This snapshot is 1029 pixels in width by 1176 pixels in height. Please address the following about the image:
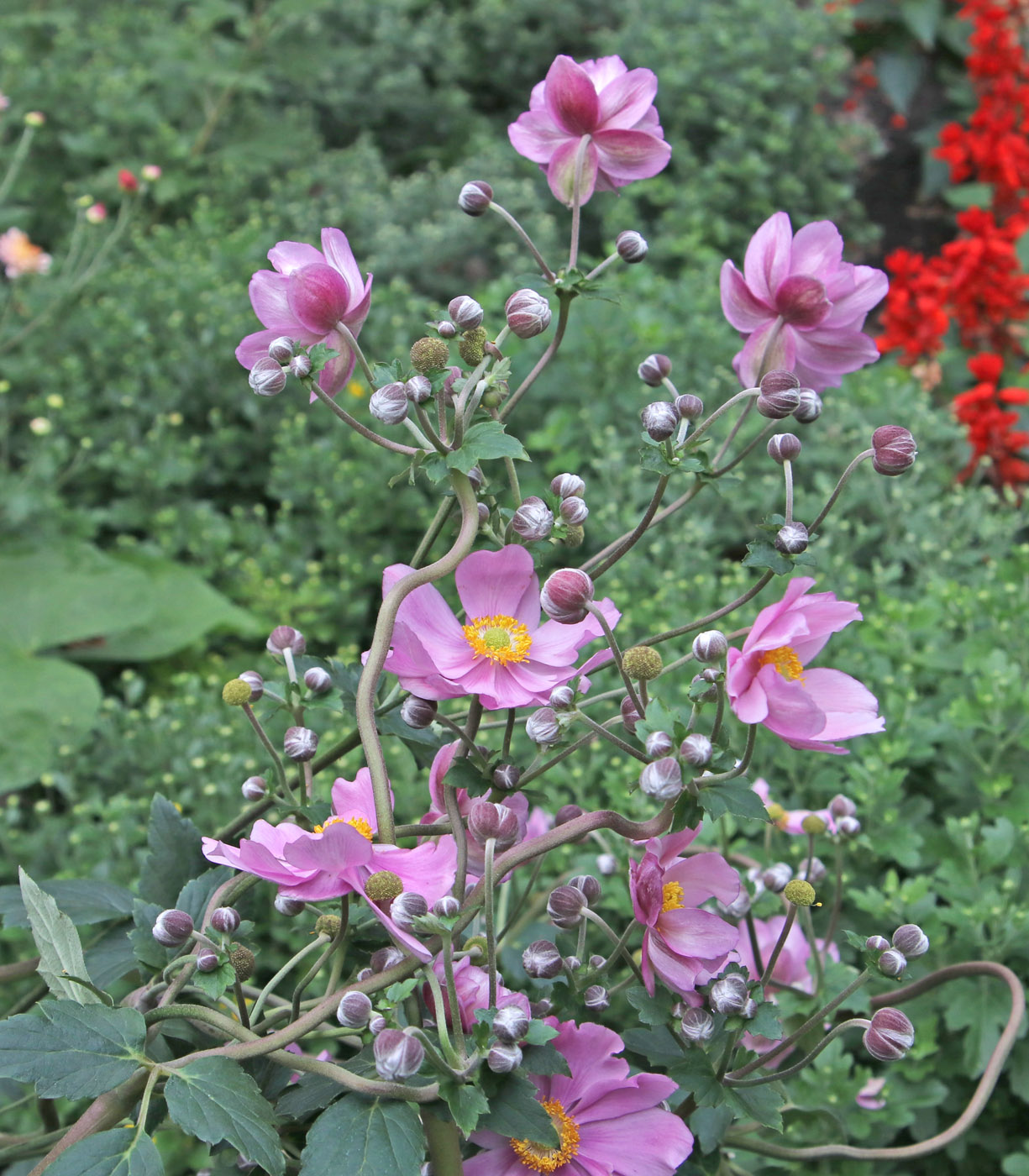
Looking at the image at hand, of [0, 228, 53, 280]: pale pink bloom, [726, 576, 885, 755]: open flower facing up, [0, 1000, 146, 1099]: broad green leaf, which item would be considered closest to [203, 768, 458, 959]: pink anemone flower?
[0, 1000, 146, 1099]: broad green leaf

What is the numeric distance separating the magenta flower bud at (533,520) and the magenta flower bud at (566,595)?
0.05 meters

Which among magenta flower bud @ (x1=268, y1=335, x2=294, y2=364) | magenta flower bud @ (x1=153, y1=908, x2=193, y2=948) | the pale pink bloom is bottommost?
the pale pink bloom

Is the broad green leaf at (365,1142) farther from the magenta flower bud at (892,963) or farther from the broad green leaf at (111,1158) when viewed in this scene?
the magenta flower bud at (892,963)

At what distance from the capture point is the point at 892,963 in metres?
0.80

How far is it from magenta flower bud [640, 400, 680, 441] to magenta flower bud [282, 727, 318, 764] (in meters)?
0.33

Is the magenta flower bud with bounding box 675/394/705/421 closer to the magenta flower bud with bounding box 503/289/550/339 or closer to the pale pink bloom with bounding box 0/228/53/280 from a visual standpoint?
the magenta flower bud with bounding box 503/289/550/339

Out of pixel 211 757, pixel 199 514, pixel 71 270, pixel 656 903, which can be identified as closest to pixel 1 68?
pixel 71 270

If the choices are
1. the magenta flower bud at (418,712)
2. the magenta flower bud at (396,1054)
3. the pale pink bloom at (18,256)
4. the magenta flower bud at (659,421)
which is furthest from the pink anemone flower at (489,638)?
the pale pink bloom at (18,256)

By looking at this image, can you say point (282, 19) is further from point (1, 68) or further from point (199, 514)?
point (199, 514)

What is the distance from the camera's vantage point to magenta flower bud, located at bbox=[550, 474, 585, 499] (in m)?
0.80

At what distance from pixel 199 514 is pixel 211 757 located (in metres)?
0.97

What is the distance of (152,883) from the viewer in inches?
37.1

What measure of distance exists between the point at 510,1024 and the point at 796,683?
0.26 meters

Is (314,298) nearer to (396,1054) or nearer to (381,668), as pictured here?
(381,668)
